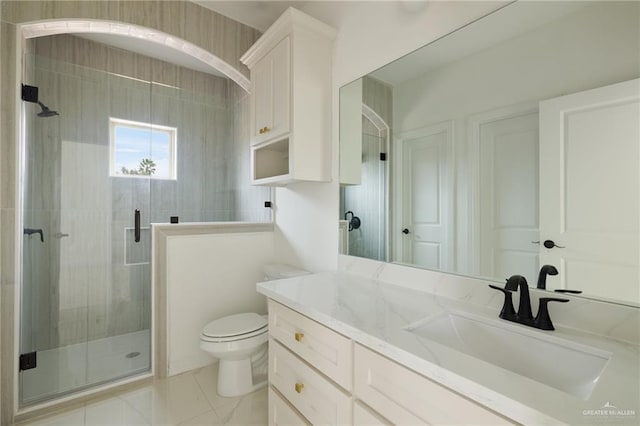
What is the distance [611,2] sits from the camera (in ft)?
2.90

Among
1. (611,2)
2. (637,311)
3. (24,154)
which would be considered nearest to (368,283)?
(637,311)

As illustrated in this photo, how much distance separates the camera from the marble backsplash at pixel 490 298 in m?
0.84

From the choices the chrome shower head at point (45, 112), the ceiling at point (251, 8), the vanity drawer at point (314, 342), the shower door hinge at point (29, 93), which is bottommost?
the vanity drawer at point (314, 342)

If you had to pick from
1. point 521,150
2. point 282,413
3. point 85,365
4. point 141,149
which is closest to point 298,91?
point 521,150

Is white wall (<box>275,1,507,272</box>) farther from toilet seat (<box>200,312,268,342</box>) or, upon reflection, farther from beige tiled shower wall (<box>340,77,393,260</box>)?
toilet seat (<box>200,312,268,342</box>)

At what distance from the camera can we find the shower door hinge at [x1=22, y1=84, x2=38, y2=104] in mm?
1663

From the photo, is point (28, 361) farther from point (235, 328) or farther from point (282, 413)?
point (282, 413)

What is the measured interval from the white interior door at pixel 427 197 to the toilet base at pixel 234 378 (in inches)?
51.0

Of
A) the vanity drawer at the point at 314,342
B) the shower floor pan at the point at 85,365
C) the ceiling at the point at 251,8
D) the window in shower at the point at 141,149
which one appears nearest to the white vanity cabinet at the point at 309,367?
the vanity drawer at the point at 314,342

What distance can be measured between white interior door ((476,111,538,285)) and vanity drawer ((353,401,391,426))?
681mm

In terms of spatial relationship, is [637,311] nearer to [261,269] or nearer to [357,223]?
[357,223]

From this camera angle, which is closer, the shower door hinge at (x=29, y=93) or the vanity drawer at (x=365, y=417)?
the vanity drawer at (x=365, y=417)

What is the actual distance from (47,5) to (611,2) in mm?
2650

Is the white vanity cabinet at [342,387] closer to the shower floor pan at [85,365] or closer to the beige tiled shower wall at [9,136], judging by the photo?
the shower floor pan at [85,365]
